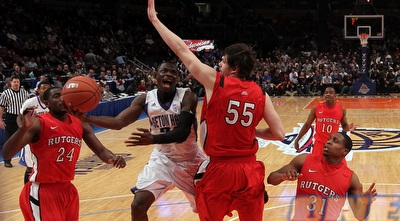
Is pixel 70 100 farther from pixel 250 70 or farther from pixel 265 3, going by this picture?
pixel 265 3

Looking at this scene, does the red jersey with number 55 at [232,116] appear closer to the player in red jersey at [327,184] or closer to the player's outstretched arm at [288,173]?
the player's outstretched arm at [288,173]

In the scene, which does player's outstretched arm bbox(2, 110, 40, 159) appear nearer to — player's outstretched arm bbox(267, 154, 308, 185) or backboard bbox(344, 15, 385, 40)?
player's outstretched arm bbox(267, 154, 308, 185)

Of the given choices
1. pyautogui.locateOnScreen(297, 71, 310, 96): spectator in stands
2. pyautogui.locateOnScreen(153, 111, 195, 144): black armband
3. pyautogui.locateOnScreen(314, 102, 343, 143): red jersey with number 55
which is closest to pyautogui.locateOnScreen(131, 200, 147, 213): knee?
pyautogui.locateOnScreen(153, 111, 195, 144): black armband

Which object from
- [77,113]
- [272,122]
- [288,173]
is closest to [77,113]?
[77,113]

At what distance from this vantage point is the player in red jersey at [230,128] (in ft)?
12.0

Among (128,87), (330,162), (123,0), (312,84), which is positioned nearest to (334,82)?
(312,84)

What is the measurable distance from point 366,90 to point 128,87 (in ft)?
38.2

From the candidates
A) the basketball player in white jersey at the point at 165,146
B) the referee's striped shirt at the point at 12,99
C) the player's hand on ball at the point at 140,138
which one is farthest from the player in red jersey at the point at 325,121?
the referee's striped shirt at the point at 12,99

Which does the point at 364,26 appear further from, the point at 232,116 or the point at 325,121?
the point at 232,116

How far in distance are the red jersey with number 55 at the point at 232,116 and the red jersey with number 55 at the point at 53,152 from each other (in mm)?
1119

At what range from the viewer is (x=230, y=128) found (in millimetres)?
3701

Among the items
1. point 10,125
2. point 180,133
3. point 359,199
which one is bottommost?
point 10,125

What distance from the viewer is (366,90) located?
25.0 m

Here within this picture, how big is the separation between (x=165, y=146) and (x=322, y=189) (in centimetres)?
148
